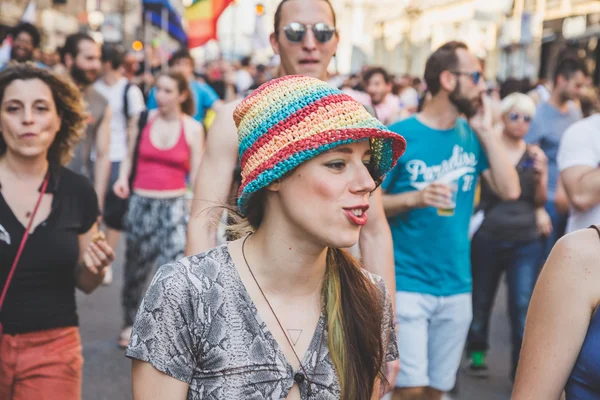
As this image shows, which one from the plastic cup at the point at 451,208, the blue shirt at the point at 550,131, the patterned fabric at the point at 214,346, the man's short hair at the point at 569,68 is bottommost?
the patterned fabric at the point at 214,346

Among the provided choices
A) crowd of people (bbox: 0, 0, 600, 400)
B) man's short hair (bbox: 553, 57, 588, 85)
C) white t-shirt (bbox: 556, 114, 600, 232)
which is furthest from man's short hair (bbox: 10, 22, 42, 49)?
white t-shirt (bbox: 556, 114, 600, 232)

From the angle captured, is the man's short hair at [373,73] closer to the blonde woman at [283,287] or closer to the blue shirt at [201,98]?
the blue shirt at [201,98]

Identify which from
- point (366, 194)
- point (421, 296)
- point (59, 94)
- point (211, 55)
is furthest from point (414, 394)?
point (211, 55)

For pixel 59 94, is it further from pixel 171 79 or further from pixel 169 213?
pixel 171 79

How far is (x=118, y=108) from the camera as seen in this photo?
9500 mm

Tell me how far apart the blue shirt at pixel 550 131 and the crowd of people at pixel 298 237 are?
130mm

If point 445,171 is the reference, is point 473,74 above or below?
above

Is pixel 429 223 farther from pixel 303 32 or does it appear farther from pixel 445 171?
pixel 303 32

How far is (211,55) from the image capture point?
45688 mm

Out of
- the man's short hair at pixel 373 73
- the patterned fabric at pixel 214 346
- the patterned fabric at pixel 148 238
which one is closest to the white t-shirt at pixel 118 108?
the patterned fabric at pixel 148 238

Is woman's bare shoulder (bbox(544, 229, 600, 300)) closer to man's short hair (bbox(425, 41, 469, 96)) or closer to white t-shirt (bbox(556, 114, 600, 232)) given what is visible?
white t-shirt (bbox(556, 114, 600, 232))

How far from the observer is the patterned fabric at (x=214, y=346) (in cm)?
229

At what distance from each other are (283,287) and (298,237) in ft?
0.47

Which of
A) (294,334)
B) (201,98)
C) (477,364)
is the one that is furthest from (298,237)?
(201,98)
